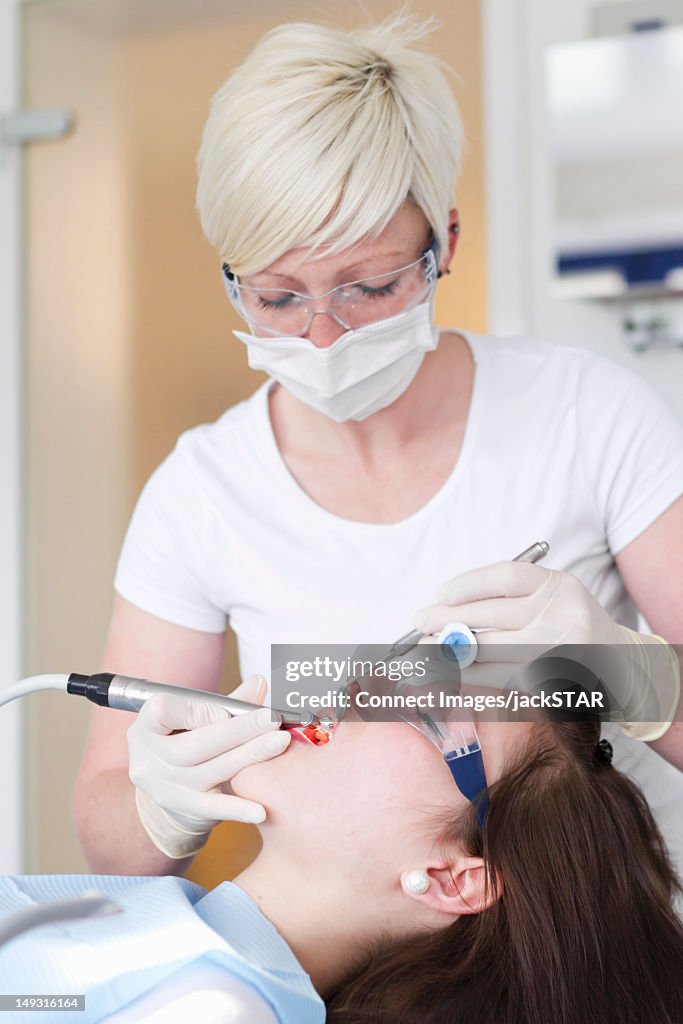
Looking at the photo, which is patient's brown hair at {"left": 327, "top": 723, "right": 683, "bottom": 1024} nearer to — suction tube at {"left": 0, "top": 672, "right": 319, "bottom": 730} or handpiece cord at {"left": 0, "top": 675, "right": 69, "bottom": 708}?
suction tube at {"left": 0, "top": 672, "right": 319, "bottom": 730}

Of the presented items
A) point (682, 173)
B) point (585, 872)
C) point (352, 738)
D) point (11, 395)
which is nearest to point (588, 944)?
point (585, 872)

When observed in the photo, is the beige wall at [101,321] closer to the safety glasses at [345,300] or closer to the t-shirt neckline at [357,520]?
the t-shirt neckline at [357,520]

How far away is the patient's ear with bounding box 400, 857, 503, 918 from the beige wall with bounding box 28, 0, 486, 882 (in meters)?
1.45

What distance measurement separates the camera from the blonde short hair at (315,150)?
1.18m

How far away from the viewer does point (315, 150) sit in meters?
1.18

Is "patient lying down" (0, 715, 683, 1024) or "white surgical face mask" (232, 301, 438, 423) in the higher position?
"white surgical face mask" (232, 301, 438, 423)

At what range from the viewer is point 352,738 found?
44.5 inches

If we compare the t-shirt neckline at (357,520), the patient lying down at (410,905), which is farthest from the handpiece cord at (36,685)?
the t-shirt neckline at (357,520)

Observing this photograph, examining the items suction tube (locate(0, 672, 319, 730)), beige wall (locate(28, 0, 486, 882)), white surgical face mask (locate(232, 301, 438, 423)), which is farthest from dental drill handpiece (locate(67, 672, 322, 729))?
beige wall (locate(28, 0, 486, 882))

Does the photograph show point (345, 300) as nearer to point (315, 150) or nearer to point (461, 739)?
point (315, 150)

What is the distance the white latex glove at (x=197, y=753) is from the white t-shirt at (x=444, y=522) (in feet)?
0.82

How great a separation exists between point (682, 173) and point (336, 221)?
37.5 inches

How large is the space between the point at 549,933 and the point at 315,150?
32.6 inches

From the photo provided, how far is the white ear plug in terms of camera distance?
1086mm
